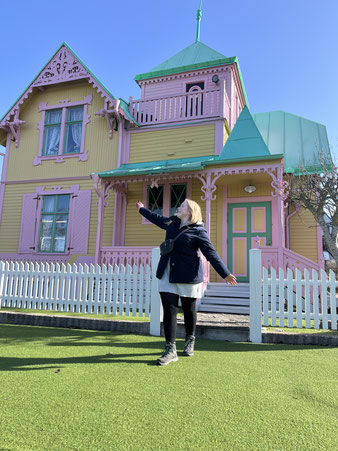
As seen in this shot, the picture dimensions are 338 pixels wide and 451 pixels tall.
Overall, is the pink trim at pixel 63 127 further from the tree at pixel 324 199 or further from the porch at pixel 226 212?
the tree at pixel 324 199

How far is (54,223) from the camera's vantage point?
37.5 ft

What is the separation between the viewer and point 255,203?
9492 millimetres

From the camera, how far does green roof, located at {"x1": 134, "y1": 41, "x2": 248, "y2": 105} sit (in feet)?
38.3

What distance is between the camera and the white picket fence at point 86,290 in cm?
544

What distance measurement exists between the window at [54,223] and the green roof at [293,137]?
26.1 ft

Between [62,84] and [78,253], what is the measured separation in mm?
6851

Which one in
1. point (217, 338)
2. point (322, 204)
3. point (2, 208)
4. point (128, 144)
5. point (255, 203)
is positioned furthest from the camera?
point (2, 208)

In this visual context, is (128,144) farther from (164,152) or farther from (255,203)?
(255,203)

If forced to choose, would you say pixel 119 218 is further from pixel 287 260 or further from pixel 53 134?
pixel 287 260

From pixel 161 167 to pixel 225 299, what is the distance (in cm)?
444

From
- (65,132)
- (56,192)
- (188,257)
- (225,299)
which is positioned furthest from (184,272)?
(65,132)

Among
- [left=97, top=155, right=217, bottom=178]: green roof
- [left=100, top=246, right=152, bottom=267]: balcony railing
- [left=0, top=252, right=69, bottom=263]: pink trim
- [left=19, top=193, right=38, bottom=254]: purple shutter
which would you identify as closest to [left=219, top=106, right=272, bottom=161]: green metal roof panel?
[left=97, top=155, right=217, bottom=178]: green roof

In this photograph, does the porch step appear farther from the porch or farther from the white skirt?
the white skirt

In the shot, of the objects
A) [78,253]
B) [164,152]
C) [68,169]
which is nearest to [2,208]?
[68,169]
